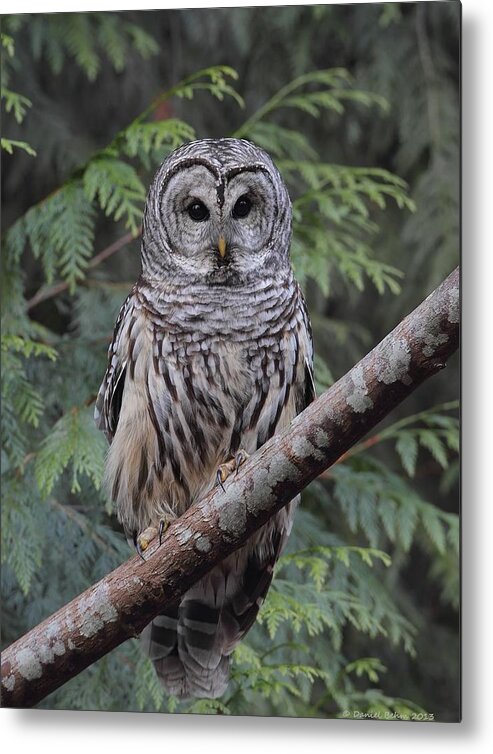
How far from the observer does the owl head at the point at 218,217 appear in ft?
8.22

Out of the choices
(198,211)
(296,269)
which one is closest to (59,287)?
(198,211)

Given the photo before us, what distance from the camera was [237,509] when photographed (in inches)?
87.3

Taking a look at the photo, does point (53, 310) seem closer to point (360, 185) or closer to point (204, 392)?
point (204, 392)

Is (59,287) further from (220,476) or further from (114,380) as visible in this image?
(220,476)

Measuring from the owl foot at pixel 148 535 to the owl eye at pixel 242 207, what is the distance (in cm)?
76

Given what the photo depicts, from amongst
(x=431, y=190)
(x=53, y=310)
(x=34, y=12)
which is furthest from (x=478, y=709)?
(x=34, y=12)

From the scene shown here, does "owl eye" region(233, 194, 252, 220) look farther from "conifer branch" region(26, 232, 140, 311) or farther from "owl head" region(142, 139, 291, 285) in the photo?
"conifer branch" region(26, 232, 140, 311)

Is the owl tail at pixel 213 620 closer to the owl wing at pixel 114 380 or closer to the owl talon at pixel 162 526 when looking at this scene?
the owl talon at pixel 162 526

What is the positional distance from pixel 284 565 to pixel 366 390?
883mm

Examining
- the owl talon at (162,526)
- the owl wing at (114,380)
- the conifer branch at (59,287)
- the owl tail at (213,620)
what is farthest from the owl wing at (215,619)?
the conifer branch at (59,287)

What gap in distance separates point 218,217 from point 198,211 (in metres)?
0.06

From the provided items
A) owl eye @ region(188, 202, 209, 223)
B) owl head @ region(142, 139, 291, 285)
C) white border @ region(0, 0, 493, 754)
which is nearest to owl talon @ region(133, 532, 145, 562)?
white border @ region(0, 0, 493, 754)

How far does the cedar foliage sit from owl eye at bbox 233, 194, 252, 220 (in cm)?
33

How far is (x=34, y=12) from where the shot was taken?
9.11 ft
